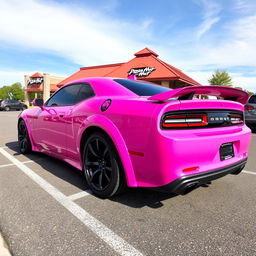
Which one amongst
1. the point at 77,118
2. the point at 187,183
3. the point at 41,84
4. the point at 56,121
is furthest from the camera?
the point at 41,84

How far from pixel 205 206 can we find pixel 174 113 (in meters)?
1.16

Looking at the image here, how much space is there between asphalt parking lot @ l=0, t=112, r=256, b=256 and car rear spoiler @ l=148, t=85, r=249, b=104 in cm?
117

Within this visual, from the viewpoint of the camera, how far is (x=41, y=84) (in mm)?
35438

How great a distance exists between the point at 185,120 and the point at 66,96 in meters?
2.11

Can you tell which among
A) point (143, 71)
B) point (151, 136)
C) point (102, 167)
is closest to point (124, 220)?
point (102, 167)

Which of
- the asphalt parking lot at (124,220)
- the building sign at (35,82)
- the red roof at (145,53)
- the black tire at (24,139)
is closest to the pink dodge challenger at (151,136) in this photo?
the asphalt parking lot at (124,220)

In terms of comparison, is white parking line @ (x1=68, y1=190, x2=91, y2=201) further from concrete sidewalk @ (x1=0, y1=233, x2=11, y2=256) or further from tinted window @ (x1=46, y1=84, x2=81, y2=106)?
tinted window @ (x1=46, y1=84, x2=81, y2=106)

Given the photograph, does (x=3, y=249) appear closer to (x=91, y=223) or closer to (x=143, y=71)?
(x=91, y=223)

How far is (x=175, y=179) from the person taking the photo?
6.07ft

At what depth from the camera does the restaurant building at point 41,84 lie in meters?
34.8

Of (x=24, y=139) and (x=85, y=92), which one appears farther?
(x=24, y=139)

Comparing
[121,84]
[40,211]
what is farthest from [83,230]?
[121,84]

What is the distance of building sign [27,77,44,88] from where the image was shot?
35594 millimetres

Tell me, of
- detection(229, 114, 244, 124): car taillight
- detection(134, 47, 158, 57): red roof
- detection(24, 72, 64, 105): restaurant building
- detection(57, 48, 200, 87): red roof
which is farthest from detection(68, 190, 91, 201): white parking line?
detection(24, 72, 64, 105): restaurant building
